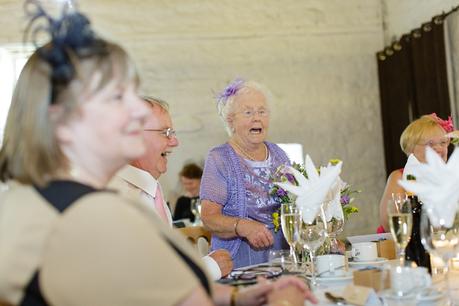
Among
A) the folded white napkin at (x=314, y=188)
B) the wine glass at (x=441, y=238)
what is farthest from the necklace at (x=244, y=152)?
the wine glass at (x=441, y=238)

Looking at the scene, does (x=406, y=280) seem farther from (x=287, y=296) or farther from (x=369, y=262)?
(x=369, y=262)

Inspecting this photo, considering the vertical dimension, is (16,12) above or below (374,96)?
above

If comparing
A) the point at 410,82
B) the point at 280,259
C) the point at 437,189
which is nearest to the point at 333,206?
the point at 280,259

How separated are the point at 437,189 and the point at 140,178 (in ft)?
4.34

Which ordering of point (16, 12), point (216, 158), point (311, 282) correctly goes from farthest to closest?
point (16, 12) < point (216, 158) < point (311, 282)

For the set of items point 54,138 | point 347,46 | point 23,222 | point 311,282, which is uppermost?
point 347,46

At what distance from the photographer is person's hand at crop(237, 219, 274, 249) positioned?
3273 millimetres

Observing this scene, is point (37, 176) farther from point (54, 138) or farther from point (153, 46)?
point (153, 46)

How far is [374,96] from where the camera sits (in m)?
7.31

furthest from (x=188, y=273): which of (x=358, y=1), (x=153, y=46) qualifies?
(x=358, y=1)

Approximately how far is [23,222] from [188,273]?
0.33m

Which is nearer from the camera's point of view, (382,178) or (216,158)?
(216,158)

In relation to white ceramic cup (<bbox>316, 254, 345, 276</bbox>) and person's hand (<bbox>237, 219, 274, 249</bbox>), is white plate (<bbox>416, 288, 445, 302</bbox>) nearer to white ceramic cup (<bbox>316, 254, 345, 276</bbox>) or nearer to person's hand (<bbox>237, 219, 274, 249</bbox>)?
white ceramic cup (<bbox>316, 254, 345, 276</bbox>)

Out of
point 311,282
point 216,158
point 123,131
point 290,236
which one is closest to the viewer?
point 123,131
